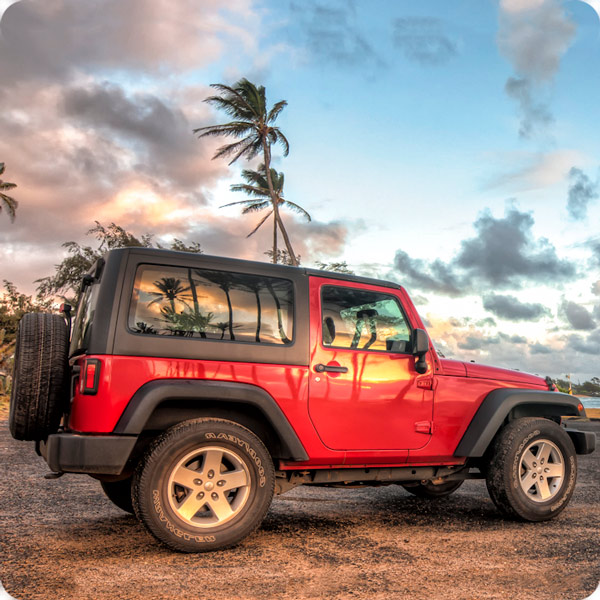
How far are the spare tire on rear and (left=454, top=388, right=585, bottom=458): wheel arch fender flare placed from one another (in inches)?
126

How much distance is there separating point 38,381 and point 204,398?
1161 millimetres

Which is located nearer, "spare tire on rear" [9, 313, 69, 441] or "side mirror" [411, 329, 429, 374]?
"spare tire on rear" [9, 313, 69, 441]

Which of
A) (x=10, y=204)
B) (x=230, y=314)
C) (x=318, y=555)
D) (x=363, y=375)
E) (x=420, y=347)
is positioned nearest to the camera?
(x=318, y=555)

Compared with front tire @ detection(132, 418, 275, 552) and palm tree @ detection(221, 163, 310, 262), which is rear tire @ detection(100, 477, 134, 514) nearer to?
front tire @ detection(132, 418, 275, 552)

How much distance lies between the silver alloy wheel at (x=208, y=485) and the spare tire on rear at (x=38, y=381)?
3.21 feet

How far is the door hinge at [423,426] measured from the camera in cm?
519

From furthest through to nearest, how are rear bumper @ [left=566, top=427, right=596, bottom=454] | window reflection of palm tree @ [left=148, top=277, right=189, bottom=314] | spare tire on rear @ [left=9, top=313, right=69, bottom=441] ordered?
rear bumper @ [left=566, top=427, right=596, bottom=454] < window reflection of palm tree @ [left=148, top=277, right=189, bottom=314] < spare tire on rear @ [left=9, top=313, right=69, bottom=441]

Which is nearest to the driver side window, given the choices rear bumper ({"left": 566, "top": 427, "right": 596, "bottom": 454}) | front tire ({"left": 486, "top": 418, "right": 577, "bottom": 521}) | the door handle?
the door handle

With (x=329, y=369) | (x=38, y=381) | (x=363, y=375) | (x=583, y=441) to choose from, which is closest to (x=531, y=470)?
(x=583, y=441)

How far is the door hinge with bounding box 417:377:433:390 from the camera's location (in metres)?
5.27

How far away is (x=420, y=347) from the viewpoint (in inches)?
205

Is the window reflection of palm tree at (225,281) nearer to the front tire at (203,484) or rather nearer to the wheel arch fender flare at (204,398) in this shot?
the wheel arch fender flare at (204,398)

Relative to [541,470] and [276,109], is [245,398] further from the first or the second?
[276,109]

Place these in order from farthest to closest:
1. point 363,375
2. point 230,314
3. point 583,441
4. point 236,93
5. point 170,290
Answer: point 236,93, point 583,441, point 363,375, point 230,314, point 170,290
